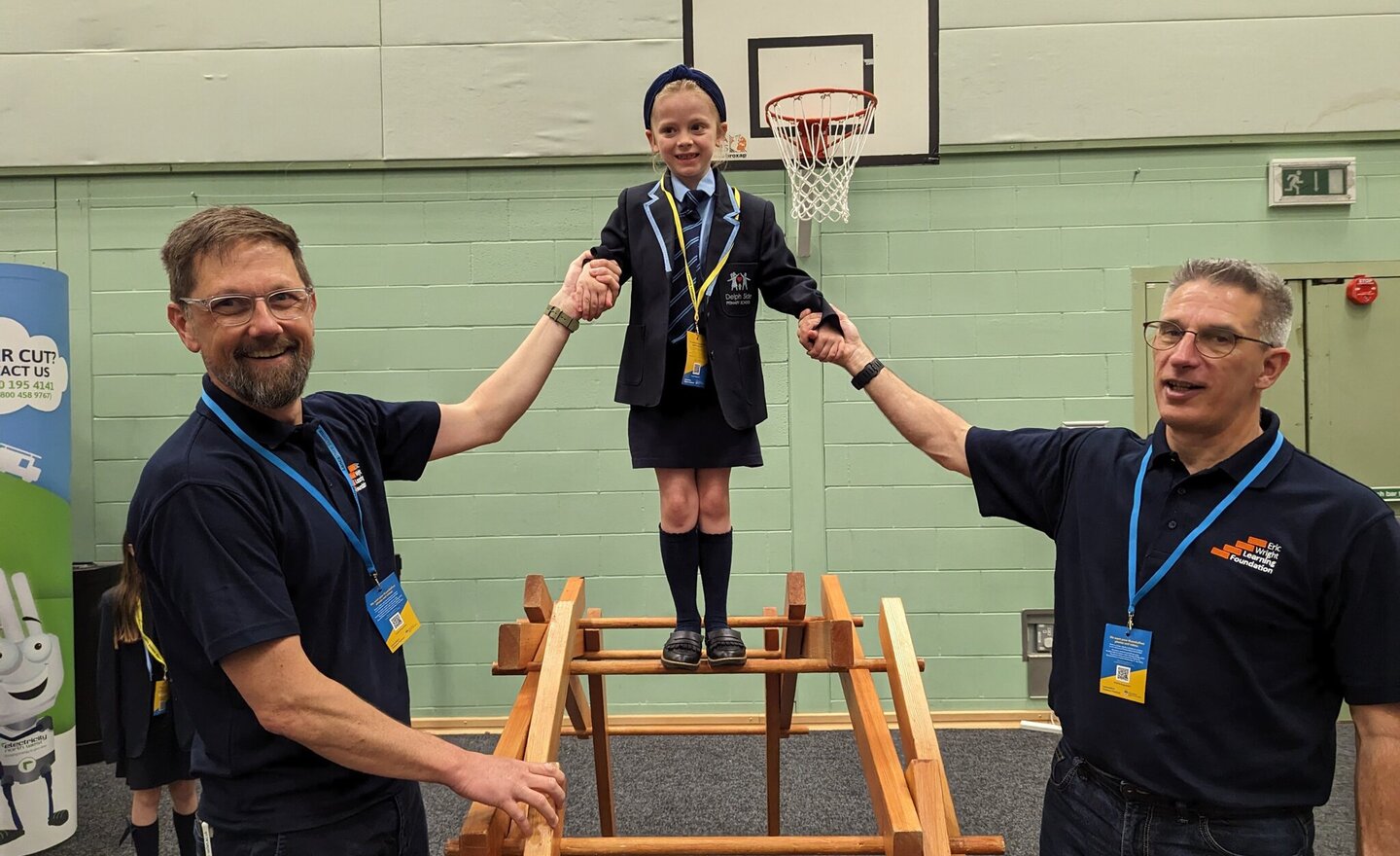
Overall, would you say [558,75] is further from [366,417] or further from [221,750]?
[221,750]

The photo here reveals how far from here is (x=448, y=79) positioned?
159 inches

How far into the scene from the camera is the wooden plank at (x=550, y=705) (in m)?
1.49

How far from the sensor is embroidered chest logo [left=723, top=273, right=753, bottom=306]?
2128mm

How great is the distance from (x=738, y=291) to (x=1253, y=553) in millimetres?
1189

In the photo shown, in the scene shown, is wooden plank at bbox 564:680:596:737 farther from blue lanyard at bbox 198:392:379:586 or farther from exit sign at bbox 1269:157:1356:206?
exit sign at bbox 1269:157:1356:206

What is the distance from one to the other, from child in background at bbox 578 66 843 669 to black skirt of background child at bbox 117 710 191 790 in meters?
1.79

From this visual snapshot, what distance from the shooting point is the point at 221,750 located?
138cm

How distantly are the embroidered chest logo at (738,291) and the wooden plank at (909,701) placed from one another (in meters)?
0.84

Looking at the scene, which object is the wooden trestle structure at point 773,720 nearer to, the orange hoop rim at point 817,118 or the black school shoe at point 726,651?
the black school shoe at point 726,651

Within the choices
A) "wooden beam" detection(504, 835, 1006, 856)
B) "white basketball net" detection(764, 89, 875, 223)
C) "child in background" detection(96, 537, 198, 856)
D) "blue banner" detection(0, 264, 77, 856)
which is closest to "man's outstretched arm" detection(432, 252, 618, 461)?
"wooden beam" detection(504, 835, 1006, 856)

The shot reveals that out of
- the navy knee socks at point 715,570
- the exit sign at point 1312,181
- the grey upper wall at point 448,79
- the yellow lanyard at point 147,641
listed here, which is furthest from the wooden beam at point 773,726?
the exit sign at point 1312,181

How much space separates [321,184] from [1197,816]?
4.09 m

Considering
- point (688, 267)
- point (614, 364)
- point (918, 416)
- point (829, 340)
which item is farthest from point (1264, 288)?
point (614, 364)

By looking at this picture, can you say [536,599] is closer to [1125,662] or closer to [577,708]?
[577,708]
